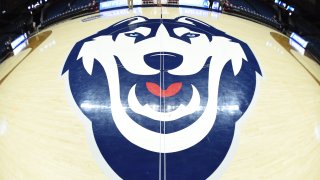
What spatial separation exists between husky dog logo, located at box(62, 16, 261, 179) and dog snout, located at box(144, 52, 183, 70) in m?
0.02

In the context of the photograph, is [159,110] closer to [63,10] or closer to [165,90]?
[165,90]

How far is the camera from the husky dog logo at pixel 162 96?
4.08m

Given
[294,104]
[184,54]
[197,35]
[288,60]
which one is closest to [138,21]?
[197,35]

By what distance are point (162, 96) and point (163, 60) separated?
816mm

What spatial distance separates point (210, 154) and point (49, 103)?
2539mm

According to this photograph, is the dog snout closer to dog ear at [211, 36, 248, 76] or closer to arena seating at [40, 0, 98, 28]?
dog ear at [211, 36, 248, 76]

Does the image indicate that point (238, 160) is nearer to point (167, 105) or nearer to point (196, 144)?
point (196, 144)

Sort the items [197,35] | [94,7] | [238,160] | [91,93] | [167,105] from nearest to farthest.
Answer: [238,160]
[167,105]
[91,93]
[197,35]
[94,7]

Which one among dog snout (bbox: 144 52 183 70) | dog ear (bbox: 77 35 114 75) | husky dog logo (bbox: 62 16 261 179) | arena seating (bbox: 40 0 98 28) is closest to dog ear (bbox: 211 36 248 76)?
husky dog logo (bbox: 62 16 261 179)

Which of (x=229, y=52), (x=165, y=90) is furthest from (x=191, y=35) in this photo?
(x=165, y=90)

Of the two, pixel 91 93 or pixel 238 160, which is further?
pixel 91 93

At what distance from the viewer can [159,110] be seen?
4496mm

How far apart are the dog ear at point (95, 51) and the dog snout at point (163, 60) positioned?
0.70 m

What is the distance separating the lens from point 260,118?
461cm
